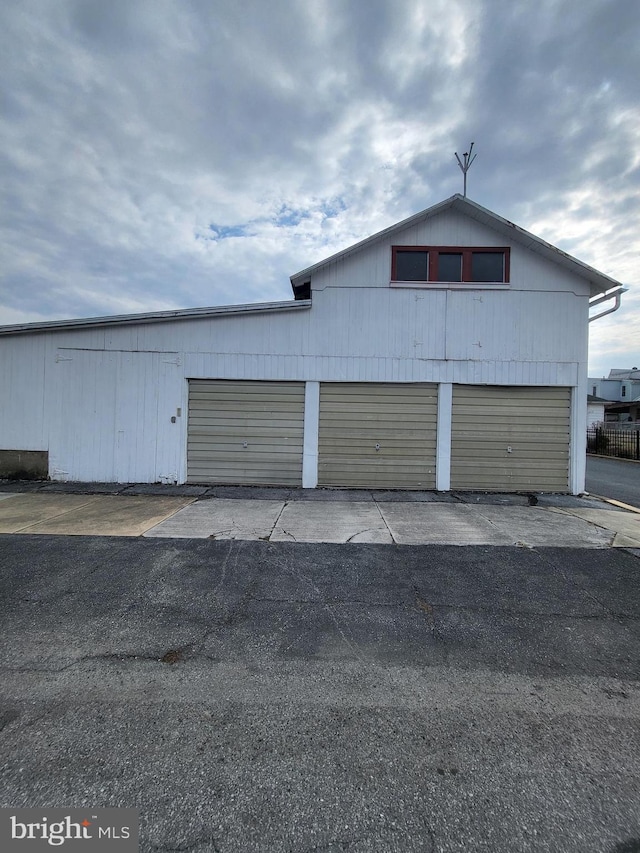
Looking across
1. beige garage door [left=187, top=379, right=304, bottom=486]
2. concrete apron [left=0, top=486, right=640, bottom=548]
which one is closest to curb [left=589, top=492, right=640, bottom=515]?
concrete apron [left=0, top=486, right=640, bottom=548]

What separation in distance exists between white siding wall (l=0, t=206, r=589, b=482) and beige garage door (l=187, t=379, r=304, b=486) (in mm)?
285

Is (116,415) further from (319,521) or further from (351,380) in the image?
(319,521)

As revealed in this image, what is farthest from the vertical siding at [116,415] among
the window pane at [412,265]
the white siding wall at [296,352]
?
the window pane at [412,265]

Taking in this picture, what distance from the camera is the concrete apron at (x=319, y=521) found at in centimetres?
574

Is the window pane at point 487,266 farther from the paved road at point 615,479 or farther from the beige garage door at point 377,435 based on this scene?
the paved road at point 615,479

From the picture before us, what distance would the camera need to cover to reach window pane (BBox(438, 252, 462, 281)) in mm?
9352

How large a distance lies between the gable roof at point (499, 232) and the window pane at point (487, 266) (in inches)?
20.3

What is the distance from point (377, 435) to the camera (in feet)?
30.7

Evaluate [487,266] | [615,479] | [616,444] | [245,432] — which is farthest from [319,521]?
[616,444]

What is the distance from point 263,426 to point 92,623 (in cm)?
635

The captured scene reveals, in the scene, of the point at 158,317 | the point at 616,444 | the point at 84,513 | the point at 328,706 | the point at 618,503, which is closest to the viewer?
the point at 328,706

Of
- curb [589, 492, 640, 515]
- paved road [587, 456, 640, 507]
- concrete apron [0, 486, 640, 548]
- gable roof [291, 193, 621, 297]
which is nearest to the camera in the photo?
concrete apron [0, 486, 640, 548]

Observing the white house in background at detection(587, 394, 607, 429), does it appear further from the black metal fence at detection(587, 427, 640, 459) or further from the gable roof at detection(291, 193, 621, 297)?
the gable roof at detection(291, 193, 621, 297)

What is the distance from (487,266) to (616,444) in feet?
51.9
